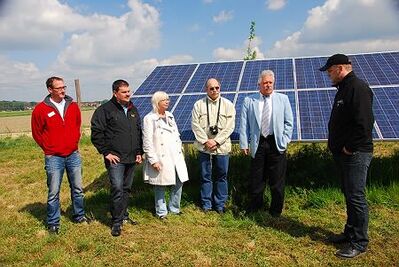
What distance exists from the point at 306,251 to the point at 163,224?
2.14 m

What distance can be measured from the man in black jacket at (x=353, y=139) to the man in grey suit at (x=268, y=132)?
3.03ft

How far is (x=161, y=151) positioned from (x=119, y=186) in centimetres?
78

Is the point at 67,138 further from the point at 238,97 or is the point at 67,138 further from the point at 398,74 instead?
the point at 398,74

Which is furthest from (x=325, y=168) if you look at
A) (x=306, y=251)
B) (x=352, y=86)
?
(x=352, y=86)

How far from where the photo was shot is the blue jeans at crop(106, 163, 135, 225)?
17.1ft

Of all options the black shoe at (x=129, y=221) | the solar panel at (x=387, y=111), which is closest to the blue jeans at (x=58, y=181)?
the black shoe at (x=129, y=221)

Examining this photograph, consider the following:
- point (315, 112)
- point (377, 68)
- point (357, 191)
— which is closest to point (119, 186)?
point (357, 191)

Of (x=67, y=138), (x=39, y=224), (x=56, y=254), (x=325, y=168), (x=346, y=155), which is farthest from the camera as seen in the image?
(x=325, y=168)

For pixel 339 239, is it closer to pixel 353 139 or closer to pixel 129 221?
pixel 353 139

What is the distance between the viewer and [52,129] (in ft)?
17.1

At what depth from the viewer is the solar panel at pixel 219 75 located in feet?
24.6

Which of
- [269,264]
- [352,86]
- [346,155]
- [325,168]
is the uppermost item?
[352,86]

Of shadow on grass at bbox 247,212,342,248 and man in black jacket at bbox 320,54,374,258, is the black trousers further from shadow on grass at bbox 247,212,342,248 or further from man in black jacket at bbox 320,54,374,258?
man in black jacket at bbox 320,54,374,258

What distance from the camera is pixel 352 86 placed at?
13.2ft
